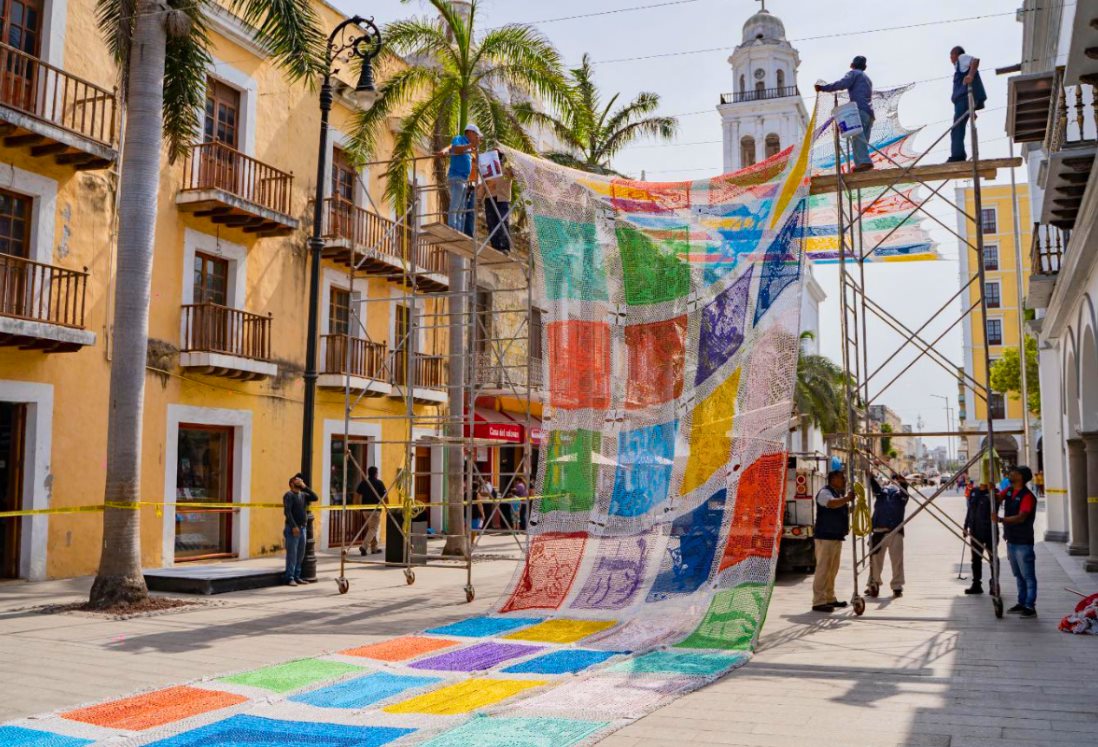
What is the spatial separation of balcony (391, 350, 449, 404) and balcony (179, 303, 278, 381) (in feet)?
13.9

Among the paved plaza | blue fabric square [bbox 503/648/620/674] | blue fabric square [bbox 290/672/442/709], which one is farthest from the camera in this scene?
blue fabric square [bbox 503/648/620/674]

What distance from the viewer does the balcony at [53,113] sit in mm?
13562

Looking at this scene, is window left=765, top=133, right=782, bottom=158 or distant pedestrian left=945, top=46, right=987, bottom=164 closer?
distant pedestrian left=945, top=46, right=987, bottom=164

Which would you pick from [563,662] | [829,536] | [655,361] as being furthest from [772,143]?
[563,662]

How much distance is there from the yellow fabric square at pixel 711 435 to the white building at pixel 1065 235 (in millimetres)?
4479

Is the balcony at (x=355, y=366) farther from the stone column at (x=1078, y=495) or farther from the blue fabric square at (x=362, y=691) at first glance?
the stone column at (x=1078, y=495)

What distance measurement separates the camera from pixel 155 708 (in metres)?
6.68

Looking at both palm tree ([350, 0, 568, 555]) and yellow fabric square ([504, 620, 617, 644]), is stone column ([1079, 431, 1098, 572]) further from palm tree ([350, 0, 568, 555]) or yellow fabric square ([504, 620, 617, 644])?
palm tree ([350, 0, 568, 555])

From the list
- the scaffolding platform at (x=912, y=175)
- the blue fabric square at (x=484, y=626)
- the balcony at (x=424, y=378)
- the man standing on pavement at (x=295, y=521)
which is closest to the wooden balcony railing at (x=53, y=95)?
the man standing on pavement at (x=295, y=521)

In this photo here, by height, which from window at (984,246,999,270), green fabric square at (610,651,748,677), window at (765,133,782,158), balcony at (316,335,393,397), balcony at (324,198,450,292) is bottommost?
green fabric square at (610,651,748,677)

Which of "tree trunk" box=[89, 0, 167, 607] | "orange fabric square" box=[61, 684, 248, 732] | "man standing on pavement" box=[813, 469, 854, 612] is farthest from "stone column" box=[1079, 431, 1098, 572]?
"tree trunk" box=[89, 0, 167, 607]

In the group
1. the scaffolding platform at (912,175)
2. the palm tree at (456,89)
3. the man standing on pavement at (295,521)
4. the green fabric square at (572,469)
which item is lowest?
the man standing on pavement at (295,521)

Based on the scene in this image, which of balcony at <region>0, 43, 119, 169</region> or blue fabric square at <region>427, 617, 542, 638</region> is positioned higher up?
balcony at <region>0, 43, 119, 169</region>

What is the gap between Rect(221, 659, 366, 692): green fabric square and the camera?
742cm
